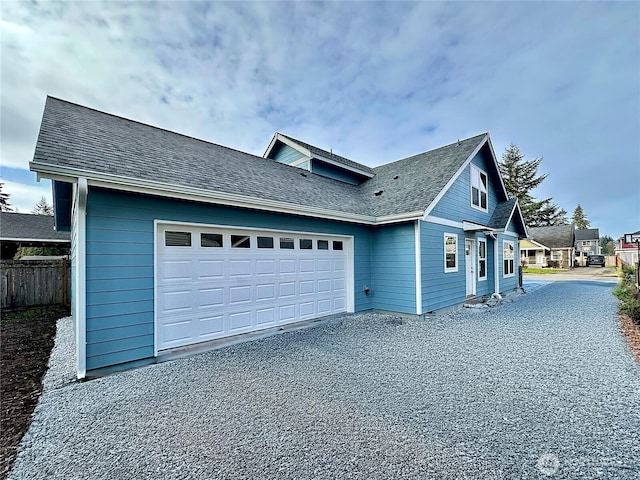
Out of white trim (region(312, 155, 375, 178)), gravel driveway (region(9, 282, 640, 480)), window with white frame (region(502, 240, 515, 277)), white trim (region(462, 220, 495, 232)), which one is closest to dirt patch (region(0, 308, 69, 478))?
gravel driveway (region(9, 282, 640, 480))

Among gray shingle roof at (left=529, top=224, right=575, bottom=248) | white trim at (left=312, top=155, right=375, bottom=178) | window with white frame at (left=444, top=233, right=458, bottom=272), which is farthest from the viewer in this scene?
gray shingle roof at (left=529, top=224, right=575, bottom=248)

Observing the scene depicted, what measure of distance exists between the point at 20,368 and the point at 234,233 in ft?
12.8

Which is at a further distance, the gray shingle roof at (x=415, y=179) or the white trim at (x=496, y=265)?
the white trim at (x=496, y=265)

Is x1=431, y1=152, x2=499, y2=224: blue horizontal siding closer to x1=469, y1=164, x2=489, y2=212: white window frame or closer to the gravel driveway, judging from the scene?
x1=469, y1=164, x2=489, y2=212: white window frame

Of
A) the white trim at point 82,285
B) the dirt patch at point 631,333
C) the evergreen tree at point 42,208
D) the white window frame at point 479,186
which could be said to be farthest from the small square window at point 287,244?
the evergreen tree at point 42,208

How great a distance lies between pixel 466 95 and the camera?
36.6 feet

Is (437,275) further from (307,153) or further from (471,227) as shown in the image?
(307,153)

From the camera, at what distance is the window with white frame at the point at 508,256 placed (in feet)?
40.9

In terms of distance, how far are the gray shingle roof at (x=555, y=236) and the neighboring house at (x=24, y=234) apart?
40.8 m

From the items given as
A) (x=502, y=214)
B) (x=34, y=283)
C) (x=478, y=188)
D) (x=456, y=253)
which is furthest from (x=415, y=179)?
(x=34, y=283)

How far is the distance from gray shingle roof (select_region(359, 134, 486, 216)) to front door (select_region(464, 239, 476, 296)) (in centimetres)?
289

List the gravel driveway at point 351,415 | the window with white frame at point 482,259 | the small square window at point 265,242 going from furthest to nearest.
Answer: the window with white frame at point 482,259, the small square window at point 265,242, the gravel driveway at point 351,415

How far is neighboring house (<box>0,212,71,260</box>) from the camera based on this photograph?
15180mm

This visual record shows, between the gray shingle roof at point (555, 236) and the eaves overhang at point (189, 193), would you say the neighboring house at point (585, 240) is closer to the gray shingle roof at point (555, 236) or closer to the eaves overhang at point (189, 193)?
the gray shingle roof at point (555, 236)
